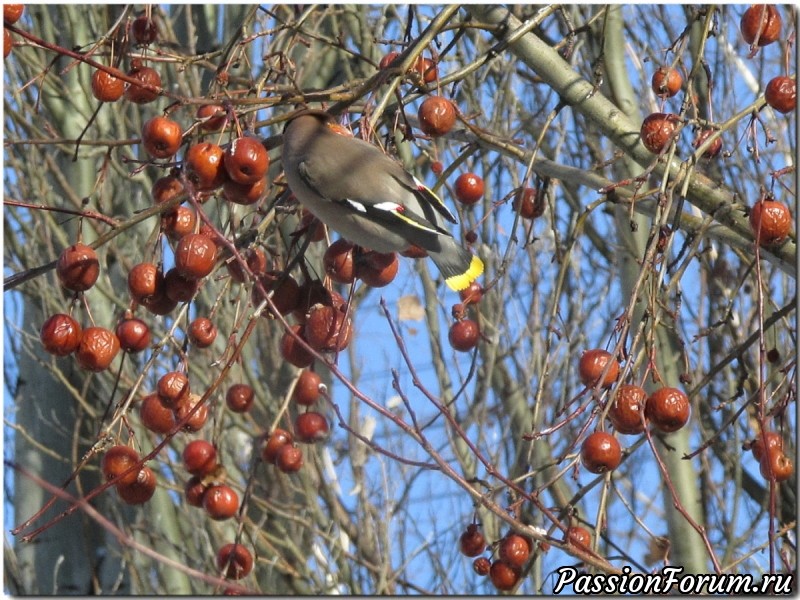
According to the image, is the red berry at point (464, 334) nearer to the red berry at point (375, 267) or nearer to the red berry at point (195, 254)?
the red berry at point (375, 267)

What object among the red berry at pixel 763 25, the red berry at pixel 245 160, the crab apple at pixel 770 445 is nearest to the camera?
the red berry at pixel 245 160

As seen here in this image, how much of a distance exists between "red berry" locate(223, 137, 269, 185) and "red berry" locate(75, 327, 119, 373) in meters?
0.46

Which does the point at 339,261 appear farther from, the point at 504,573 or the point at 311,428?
the point at 504,573

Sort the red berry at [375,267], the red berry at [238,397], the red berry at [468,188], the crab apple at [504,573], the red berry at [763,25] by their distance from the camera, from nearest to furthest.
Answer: the crab apple at [504,573], the red berry at [375,267], the red berry at [763,25], the red berry at [238,397], the red berry at [468,188]

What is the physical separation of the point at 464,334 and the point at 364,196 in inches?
16.7

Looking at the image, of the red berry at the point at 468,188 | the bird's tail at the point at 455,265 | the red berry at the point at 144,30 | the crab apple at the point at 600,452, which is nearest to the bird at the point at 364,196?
the bird's tail at the point at 455,265

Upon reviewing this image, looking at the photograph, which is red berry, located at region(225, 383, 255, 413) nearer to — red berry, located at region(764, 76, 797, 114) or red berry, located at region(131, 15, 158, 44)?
red berry, located at region(131, 15, 158, 44)

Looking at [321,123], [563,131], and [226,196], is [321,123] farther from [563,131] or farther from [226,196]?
[563,131]

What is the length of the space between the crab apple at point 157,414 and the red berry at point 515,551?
73 cm

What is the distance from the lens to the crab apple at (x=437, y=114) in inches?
97.7

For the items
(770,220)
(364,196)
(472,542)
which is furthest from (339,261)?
(770,220)

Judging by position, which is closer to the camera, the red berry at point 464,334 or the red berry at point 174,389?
the red berry at point 174,389

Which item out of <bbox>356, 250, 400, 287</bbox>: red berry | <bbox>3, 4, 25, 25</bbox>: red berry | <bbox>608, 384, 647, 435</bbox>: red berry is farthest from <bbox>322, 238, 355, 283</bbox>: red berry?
<bbox>3, 4, 25, 25</bbox>: red berry

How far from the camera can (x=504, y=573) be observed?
7.63 feet
